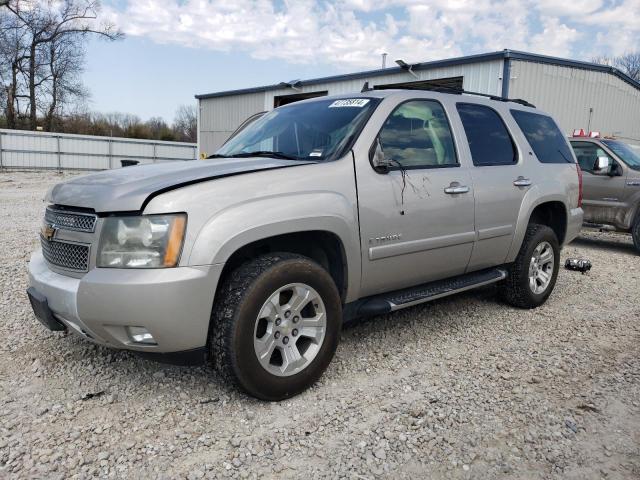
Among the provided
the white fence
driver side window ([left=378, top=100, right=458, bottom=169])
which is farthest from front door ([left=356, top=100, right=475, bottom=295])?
the white fence

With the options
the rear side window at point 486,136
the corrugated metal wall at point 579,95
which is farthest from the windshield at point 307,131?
the corrugated metal wall at point 579,95

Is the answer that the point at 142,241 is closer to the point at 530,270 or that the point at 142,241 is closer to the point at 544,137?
the point at 530,270

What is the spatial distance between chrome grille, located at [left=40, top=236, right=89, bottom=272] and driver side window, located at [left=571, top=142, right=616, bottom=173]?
27.4 ft

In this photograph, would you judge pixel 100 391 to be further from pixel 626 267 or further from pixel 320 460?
pixel 626 267

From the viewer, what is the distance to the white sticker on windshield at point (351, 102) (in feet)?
12.5

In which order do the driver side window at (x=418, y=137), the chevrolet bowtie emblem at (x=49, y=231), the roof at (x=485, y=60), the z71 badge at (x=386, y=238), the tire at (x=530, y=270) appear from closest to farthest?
1. the chevrolet bowtie emblem at (x=49, y=231)
2. the z71 badge at (x=386, y=238)
3. the driver side window at (x=418, y=137)
4. the tire at (x=530, y=270)
5. the roof at (x=485, y=60)

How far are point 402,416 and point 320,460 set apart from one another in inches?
24.4

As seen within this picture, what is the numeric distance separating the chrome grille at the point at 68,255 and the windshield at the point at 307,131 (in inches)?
55.6

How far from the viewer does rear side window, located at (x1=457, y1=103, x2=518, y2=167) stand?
4344 millimetres

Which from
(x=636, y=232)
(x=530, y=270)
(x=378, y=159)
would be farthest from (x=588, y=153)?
(x=378, y=159)

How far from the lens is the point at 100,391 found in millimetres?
3160

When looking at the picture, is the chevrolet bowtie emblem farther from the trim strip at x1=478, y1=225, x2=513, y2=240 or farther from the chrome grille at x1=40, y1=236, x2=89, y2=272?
the trim strip at x1=478, y1=225, x2=513, y2=240

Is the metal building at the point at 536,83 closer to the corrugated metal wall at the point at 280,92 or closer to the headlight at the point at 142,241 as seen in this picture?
the corrugated metal wall at the point at 280,92

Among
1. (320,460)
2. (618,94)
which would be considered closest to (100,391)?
(320,460)
